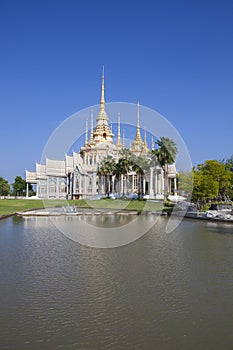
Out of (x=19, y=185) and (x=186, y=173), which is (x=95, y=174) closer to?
(x=186, y=173)

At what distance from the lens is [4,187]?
98938 mm

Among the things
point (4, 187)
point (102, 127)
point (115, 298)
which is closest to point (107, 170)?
point (102, 127)

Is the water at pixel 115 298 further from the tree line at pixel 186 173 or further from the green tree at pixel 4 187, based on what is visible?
the green tree at pixel 4 187

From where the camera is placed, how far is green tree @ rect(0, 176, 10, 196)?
324ft

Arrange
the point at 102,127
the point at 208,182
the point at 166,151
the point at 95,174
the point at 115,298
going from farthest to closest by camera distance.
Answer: the point at 102,127, the point at 95,174, the point at 166,151, the point at 208,182, the point at 115,298

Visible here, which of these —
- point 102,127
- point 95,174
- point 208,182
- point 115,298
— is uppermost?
point 102,127

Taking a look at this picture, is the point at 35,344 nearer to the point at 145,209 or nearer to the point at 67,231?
the point at 67,231

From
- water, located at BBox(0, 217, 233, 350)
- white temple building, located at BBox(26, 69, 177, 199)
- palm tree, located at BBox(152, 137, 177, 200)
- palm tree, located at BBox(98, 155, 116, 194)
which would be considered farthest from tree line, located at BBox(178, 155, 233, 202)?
water, located at BBox(0, 217, 233, 350)

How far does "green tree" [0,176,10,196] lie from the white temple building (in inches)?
499

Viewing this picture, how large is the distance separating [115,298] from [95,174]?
65471 mm

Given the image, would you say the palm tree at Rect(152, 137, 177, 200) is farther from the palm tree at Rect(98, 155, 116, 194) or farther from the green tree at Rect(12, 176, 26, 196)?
the green tree at Rect(12, 176, 26, 196)

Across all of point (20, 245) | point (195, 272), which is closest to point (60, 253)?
point (20, 245)

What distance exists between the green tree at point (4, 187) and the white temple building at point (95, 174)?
12.7 m

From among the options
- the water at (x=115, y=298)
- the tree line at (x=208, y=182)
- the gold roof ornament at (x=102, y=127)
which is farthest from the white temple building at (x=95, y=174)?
the water at (x=115, y=298)
